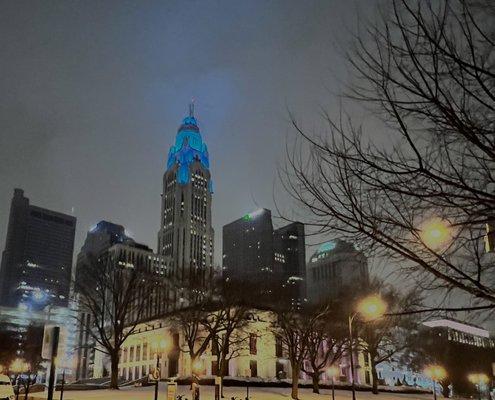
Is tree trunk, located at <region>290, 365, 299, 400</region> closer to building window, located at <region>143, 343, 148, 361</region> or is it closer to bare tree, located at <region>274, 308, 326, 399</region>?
bare tree, located at <region>274, 308, 326, 399</region>

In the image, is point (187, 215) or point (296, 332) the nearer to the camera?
point (296, 332)

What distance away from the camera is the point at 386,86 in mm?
7387

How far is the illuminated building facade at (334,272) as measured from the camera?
9.79 metres

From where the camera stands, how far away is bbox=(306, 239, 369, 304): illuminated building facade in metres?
9.79

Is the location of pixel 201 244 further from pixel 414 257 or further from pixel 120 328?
pixel 414 257

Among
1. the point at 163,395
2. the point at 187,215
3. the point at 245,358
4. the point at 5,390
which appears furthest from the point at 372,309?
the point at 187,215

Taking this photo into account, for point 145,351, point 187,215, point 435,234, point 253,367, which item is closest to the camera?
point 435,234

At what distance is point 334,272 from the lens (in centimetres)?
3259

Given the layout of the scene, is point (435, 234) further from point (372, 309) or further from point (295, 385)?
point (295, 385)

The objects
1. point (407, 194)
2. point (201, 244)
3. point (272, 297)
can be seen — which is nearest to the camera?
point (407, 194)

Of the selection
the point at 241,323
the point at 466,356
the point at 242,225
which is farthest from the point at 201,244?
the point at 241,323

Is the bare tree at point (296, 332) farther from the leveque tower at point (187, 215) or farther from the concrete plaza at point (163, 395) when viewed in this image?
the leveque tower at point (187, 215)

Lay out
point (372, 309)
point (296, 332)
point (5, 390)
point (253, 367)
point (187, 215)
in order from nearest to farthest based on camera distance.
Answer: point (372, 309), point (5, 390), point (296, 332), point (253, 367), point (187, 215)

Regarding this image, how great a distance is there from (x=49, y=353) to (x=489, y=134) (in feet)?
25.3
